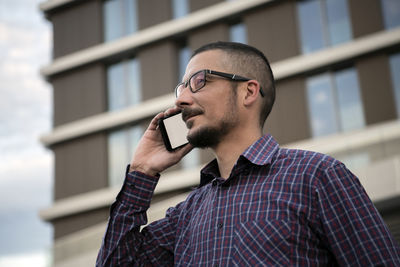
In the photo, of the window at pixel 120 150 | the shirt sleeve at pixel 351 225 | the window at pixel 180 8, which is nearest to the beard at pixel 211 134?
the shirt sleeve at pixel 351 225

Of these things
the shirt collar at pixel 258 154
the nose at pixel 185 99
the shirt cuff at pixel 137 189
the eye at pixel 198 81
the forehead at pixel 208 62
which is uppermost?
the forehead at pixel 208 62

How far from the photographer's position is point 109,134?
19828 millimetres

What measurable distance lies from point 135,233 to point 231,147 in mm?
600

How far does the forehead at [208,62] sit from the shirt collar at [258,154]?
0.41 metres

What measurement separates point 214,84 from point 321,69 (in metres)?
14.6

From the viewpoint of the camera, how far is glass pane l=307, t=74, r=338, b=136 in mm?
15984

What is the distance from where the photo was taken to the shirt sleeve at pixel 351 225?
1667mm

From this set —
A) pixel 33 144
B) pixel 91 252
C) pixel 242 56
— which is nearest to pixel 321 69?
pixel 91 252

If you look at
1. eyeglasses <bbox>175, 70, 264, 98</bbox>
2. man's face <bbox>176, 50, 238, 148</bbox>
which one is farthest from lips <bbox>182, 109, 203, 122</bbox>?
eyeglasses <bbox>175, 70, 264, 98</bbox>

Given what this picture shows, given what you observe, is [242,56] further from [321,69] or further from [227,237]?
[321,69]

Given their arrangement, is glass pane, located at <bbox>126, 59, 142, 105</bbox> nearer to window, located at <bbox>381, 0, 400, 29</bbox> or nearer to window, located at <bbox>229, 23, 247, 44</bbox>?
window, located at <bbox>229, 23, 247, 44</bbox>

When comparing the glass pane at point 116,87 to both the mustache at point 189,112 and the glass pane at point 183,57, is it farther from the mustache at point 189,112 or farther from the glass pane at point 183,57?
the mustache at point 189,112

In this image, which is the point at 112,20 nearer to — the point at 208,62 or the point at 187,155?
the point at 187,155

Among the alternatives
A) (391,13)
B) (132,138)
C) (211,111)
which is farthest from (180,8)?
(211,111)
